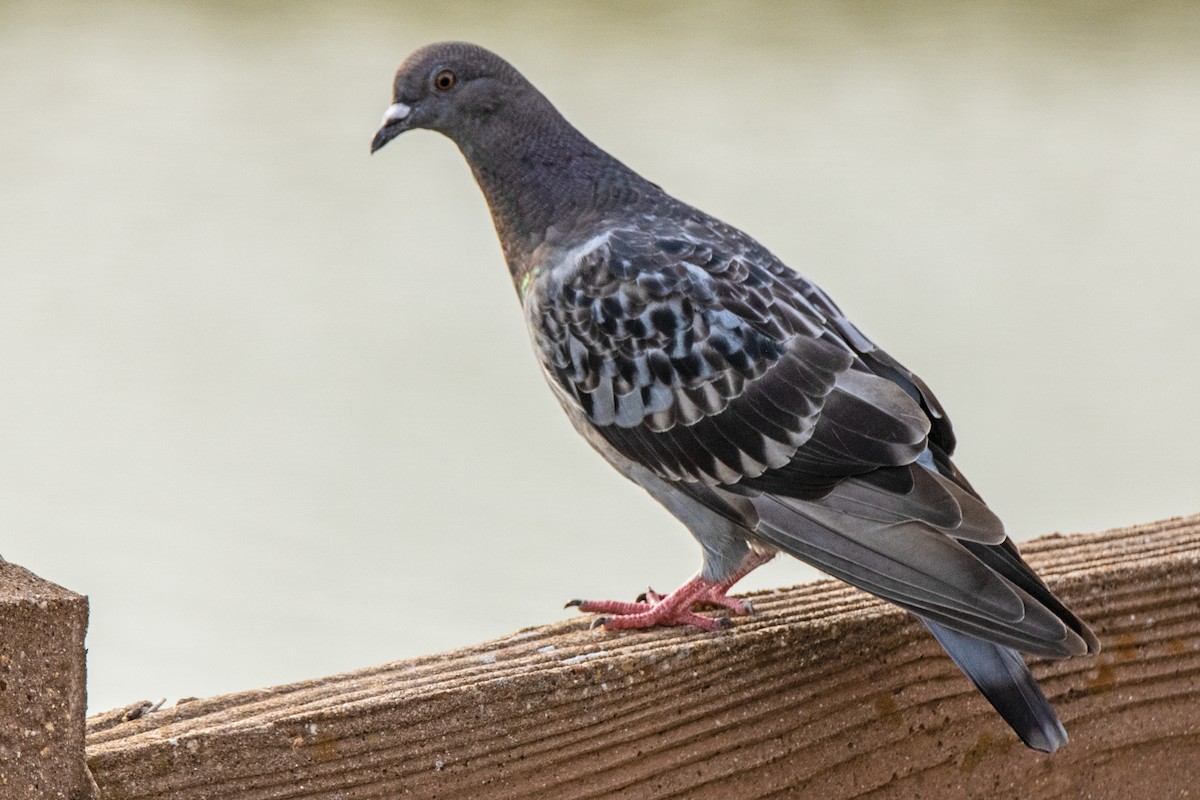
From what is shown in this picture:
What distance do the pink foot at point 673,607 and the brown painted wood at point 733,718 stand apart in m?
0.05

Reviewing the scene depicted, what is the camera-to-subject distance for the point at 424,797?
5.01ft

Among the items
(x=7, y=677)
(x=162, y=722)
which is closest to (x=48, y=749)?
(x=7, y=677)

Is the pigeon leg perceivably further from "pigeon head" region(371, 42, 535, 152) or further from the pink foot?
"pigeon head" region(371, 42, 535, 152)

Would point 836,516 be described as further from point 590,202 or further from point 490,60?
point 490,60

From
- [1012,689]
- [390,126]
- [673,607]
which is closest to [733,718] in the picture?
[1012,689]

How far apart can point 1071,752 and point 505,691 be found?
82 centimetres

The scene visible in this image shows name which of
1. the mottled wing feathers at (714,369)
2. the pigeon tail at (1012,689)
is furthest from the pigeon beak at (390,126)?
the pigeon tail at (1012,689)

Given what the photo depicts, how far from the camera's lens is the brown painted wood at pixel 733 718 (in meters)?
1.47

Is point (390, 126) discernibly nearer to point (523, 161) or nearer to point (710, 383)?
point (523, 161)

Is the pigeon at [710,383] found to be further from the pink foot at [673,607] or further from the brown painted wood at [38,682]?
the brown painted wood at [38,682]

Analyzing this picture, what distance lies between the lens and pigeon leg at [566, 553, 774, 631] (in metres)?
2.18

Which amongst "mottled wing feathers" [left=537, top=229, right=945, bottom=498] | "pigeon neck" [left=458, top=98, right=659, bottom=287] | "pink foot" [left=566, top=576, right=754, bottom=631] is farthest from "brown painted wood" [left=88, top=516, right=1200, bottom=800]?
"pigeon neck" [left=458, top=98, right=659, bottom=287]

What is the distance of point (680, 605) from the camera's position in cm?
248

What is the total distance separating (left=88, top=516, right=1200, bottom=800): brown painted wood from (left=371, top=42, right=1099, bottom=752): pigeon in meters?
0.12
